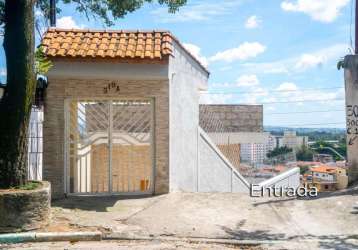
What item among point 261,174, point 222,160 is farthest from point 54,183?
point 261,174

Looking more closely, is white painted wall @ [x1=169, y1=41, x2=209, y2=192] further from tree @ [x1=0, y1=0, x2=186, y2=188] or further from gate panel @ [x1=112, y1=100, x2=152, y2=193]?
tree @ [x1=0, y1=0, x2=186, y2=188]

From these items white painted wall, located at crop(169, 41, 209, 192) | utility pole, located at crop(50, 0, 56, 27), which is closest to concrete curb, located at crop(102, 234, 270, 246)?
white painted wall, located at crop(169, 41, 209, 192)

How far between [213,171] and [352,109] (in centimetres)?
501

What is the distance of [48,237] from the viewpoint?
7.59 metres

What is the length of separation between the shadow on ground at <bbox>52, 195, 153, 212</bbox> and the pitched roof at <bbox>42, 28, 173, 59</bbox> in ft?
10.8

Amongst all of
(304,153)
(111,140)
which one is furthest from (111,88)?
(304,153)

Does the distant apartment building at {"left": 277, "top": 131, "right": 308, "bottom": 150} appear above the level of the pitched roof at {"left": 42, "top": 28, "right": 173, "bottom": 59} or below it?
below

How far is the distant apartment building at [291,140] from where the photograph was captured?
92.8 feet

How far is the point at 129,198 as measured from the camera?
36.2 ft

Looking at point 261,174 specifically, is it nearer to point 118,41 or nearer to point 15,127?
point 118,41

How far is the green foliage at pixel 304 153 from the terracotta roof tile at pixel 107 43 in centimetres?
1577

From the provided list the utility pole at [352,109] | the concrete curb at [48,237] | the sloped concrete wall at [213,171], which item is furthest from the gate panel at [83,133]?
the utility pole at [352,109]

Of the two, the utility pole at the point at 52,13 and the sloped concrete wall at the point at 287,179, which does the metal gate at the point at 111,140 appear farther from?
the sloped concrete wall at the point at 287,179

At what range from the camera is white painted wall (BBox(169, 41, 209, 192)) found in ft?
38.6
